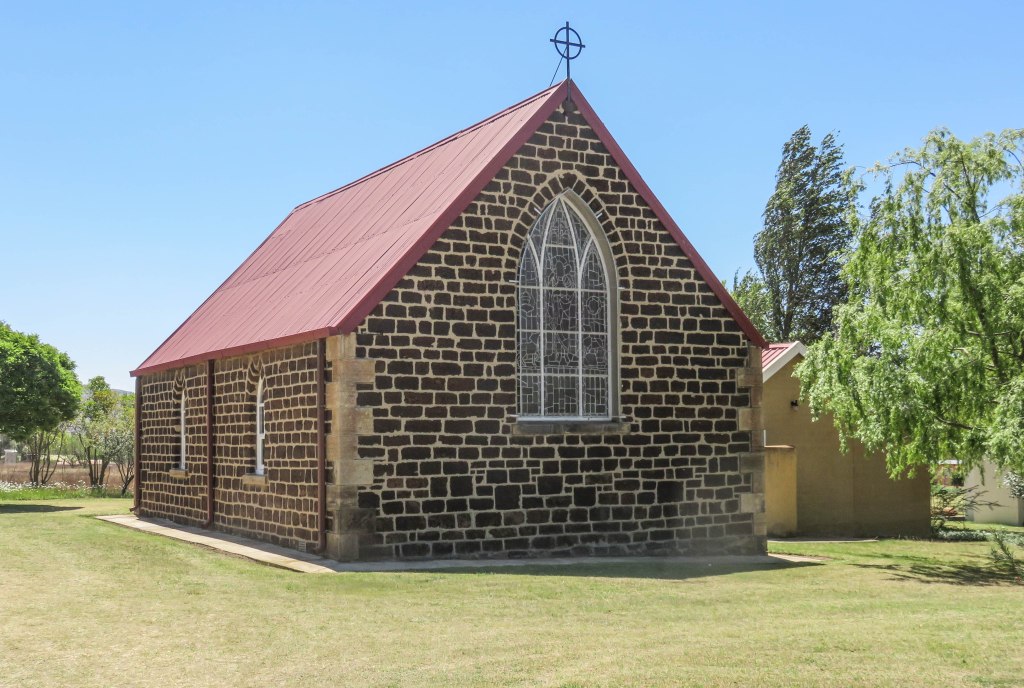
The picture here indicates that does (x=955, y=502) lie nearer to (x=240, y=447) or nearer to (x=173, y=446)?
(x=173, y=446)

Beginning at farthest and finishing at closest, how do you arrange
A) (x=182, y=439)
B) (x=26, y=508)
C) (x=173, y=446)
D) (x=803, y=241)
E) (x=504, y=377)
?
(x=803, y=241) < (x=26, y=508) < (x=173, y=446) < (x=182, y=439) < (x=504, y=377)

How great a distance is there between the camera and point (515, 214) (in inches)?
701

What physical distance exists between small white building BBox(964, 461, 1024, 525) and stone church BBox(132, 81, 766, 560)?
17292 mm

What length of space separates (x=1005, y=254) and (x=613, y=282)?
6.36 m

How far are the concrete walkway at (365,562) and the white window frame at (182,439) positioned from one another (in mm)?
2319

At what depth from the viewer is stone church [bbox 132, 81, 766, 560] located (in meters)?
16.5

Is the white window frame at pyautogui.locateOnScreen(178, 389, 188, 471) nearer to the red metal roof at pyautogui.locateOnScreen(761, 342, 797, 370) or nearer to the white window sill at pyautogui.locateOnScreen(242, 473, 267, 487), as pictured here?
the white window sill at pyautogui.locateOnScreen(242, 473, 267, 487)

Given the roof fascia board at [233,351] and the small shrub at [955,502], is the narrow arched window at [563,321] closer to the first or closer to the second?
the roof fascia board at [233,351]

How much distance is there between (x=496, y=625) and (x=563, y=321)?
25.3 ft

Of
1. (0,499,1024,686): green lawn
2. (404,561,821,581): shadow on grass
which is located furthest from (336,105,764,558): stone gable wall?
(0,499,1024,686): green lawn

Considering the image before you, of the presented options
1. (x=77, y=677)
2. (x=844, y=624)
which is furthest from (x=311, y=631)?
(x=844, y=624)

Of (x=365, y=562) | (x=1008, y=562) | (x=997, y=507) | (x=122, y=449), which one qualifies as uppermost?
(x=122, y=449)

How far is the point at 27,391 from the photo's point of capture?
28781 mm

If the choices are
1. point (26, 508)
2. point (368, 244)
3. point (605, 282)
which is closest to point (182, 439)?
point (368, 244)
